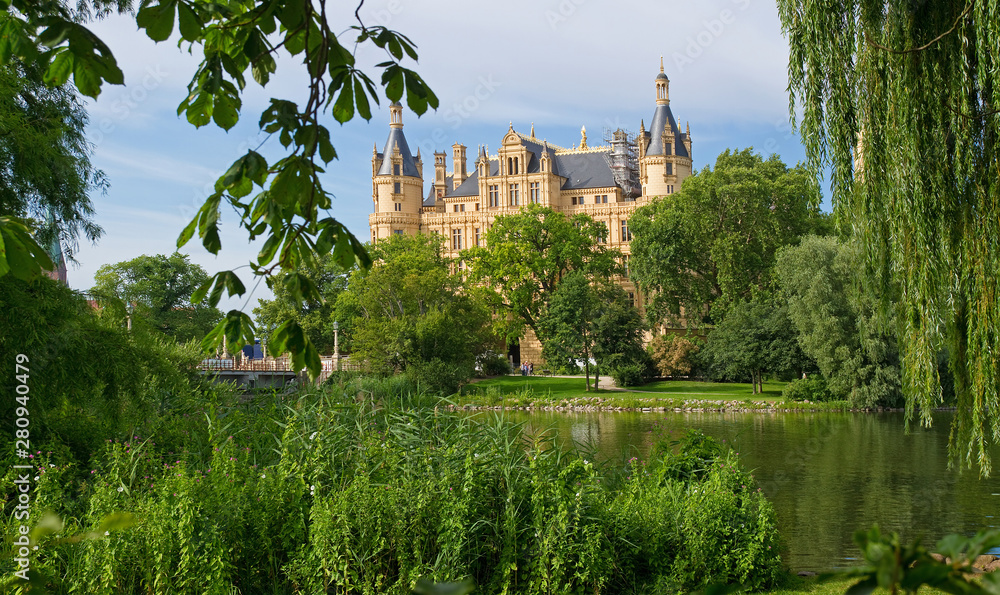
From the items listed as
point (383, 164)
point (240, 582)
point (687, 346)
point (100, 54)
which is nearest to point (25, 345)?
point (240, 582)

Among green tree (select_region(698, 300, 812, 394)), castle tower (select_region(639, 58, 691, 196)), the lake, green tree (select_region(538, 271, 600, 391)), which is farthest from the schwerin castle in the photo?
the lake

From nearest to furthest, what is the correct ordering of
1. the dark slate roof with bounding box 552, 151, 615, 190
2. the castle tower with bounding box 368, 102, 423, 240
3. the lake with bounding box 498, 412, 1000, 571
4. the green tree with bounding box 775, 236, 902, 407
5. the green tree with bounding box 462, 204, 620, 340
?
the lake with bounding box 498, 412, 1000, 571 < the green tree with bounding box 775, 236, 902, 407 < the green tree with bounding box 462, 204, 620, 340 < the dark slate roof with bounding box 552, 151, 615, 190 < the castle tower with bounding box 368, 102, 423, 240

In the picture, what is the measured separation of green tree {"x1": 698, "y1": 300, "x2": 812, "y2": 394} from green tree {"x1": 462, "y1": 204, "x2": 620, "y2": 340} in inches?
435

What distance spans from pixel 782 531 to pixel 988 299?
5.03 metres

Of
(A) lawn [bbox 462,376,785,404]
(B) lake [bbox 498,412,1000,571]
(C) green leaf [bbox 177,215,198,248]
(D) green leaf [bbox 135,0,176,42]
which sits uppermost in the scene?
(D) green leaf [bbox 135,0,176,42]

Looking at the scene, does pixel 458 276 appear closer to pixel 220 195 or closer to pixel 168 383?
pixel 168 383

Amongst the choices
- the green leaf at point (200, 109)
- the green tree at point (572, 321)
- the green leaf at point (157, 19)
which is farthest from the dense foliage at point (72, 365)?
the green tree at point (572, 321)

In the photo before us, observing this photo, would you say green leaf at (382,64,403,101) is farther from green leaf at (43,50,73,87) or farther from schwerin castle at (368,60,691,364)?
schwerin castle at (368,60,691,364)

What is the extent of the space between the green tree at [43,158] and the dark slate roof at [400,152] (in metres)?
48.4

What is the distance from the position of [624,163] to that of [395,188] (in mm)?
16515

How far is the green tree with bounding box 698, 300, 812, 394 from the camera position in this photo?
3319cm

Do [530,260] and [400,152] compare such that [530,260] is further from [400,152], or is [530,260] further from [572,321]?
[400,152]

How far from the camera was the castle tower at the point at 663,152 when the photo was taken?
5462cm

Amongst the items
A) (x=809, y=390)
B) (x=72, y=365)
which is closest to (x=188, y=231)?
(x=72, y=365)
